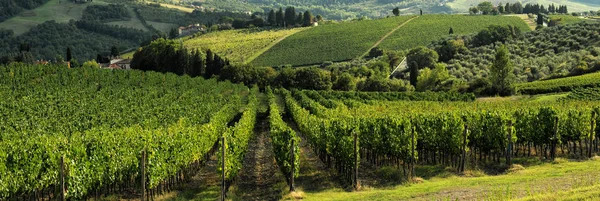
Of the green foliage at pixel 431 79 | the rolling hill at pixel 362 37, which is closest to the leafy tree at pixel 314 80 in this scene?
the green foliage at pixel 431 79

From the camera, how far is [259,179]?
2947cm

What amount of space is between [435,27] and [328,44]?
41.3 meters

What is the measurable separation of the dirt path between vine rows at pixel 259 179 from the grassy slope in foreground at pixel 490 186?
7.80 ft

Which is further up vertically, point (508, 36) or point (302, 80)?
point (508, 36)

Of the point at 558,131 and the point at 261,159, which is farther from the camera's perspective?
the point at 261,159

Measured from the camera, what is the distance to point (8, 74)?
8456 centimetres

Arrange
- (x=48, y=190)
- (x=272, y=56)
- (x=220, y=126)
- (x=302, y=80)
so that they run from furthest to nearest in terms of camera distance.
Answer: (x=272, y=56)
(x=302, y=80)
(x=220, y=126)
(x=48, y=190)

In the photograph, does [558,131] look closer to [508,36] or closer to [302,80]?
[302,80]

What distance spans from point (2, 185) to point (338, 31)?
166 m

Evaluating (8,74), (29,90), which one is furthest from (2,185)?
(8,74)

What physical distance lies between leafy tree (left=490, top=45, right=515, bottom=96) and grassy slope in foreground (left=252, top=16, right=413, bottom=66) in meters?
74.0

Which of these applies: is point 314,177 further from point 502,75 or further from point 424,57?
point 424,57

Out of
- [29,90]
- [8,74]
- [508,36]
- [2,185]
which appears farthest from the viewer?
[508,36]

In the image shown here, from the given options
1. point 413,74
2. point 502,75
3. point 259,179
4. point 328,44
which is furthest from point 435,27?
point 259,179
